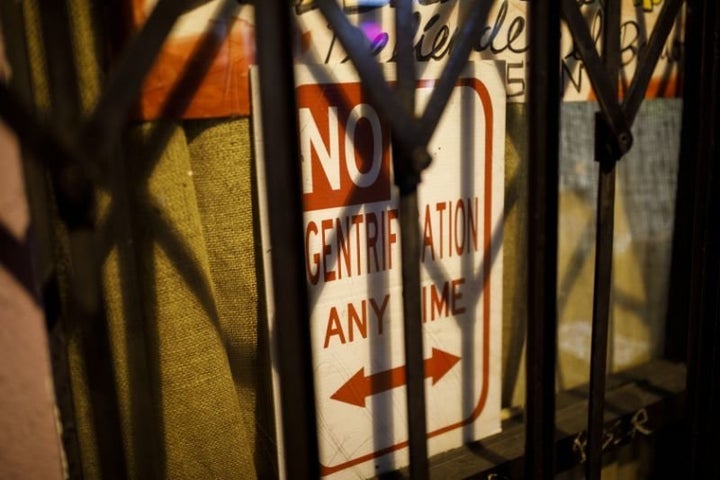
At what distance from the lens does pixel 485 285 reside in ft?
3.29

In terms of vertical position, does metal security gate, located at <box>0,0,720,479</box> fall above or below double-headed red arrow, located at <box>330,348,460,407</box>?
above

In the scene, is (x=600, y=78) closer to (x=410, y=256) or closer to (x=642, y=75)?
(x=642, y=75)

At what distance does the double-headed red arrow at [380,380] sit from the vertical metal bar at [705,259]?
0.55m

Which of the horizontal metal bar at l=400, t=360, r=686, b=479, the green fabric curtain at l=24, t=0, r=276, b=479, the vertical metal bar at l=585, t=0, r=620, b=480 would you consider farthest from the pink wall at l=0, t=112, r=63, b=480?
the vertical metal bar at l=585, t=0, r=620, b=480

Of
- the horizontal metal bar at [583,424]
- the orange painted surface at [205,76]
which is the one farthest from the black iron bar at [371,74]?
the horizontal metal bar at [583,424]

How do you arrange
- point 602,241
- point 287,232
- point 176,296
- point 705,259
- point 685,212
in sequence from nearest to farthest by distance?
point 287,232
point 176,296
point 602,241
point 705,259
point 685,212

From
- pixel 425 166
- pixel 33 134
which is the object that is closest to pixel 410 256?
pixel 425 166

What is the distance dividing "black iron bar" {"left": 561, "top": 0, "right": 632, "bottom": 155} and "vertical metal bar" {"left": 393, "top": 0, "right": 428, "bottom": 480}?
256 millimetres

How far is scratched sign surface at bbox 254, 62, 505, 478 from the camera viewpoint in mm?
825

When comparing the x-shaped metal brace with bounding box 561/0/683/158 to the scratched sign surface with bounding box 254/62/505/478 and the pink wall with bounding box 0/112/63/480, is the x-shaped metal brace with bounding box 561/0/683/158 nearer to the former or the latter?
the scratched sign surface with bounding box 254/62/505/478

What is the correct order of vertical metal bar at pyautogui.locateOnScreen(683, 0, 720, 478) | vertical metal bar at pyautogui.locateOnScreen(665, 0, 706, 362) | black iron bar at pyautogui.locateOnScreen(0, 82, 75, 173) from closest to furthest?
black iron bar at pyautogui.locateOnScreen(0, 82, 75, 173) < vertical metal bar at pyautogui.locateOnScreen(683, 0, 720, 478) < vertical metal bar at pyautogui.locateOnScreen(665, 0, 706, 362)

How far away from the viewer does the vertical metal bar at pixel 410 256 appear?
0.70 metres

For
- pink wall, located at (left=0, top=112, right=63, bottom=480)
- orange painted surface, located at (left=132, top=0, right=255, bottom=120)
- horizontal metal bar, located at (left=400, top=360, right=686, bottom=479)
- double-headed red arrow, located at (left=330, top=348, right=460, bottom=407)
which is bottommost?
horizontal metal bar, located at (left=400, top=360, right=686, bottom=479)

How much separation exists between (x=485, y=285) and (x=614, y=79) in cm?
41
